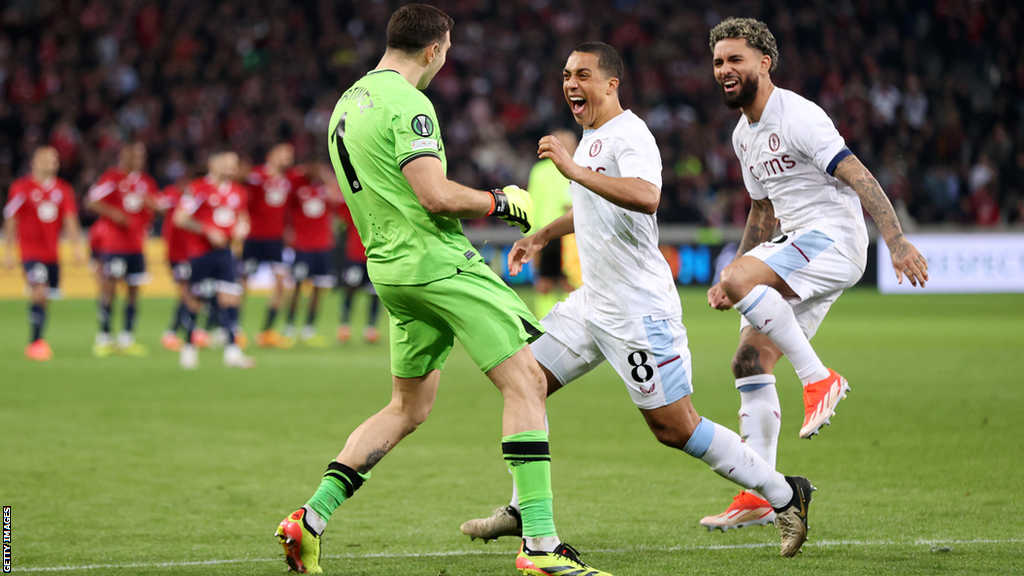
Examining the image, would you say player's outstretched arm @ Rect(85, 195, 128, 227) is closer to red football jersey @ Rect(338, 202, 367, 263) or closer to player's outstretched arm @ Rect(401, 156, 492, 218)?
red football jersey @ Rect(338, 202, 367, 263)

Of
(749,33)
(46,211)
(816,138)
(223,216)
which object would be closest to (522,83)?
(223,216)

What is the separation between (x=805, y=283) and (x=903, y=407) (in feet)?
12.9

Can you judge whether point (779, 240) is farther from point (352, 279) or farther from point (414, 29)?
point (352, 279)

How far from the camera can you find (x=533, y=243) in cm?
492

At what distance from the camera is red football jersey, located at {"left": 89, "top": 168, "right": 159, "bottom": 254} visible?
13367 millimetres

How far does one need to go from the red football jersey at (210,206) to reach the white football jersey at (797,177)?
8.36 meters

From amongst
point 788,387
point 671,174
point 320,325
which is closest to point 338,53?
point 671,174

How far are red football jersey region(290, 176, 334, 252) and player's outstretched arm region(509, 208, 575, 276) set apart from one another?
31.5 feet

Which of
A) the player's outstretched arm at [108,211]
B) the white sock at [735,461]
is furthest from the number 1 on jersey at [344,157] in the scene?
the player's outstretched arm at [108,211]

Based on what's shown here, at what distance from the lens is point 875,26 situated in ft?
90.3

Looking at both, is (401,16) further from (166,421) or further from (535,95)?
(535,95)

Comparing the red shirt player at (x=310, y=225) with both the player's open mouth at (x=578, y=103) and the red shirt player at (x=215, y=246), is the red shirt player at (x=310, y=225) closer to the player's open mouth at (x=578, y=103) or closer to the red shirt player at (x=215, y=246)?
the red shirt player at (x=215, y=246)

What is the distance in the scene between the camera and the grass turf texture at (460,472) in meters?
4.56

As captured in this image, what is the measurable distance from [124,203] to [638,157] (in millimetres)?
10311
